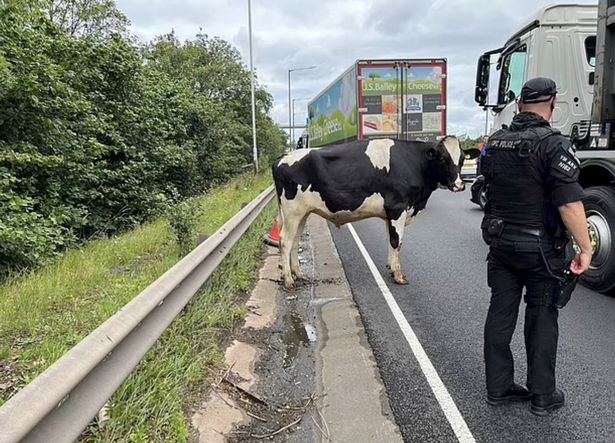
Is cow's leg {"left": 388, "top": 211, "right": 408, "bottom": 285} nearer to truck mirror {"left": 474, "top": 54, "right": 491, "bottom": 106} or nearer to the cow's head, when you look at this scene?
the cow's head

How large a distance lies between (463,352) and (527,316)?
95 centimetres

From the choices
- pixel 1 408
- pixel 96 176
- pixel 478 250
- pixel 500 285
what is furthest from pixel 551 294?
pixel 96 176

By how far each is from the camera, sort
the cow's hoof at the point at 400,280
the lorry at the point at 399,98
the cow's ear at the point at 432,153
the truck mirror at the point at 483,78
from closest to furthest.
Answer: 1. the cow's hoof at the point at 400,280
2. the cow's ear at the point at 432,153
3. the truck mirror at the point at 483,78
4. the lorry at the point at 399,98

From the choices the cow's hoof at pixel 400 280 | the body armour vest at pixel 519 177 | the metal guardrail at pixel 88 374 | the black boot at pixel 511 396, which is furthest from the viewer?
the cow's hoof at pixel 400 280

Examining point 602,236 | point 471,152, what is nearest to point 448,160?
point 471,152

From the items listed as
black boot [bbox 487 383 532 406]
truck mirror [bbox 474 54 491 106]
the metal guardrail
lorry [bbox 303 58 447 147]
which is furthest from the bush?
truck mirror [bbox 474 54 491 106]

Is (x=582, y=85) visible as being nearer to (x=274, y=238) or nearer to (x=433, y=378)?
(x=274, y=238)

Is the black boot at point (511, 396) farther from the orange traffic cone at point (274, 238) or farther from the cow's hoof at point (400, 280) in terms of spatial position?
the orange traffic cone at point (274, 238)

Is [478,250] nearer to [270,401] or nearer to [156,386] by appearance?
[270,401]

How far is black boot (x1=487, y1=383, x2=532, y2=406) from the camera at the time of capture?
3.47 meters

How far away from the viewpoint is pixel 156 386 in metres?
3.03

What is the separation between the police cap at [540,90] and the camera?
3.30 meters

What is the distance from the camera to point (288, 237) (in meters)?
6.51

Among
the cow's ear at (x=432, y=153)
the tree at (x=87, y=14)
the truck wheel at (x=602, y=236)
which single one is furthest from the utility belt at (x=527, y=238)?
the tree at (x=87, y=14)
